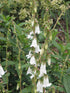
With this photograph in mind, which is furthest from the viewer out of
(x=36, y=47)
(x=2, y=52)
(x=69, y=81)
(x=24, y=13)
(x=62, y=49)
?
(x=24, y=13)

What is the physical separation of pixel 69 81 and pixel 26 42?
756 millimetres

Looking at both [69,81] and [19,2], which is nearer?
[69,81]

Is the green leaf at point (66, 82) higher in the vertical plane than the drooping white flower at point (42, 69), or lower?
lower

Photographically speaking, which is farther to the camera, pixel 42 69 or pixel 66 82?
pixel 66 82

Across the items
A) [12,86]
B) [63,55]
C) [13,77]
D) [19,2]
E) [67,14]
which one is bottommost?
[12,86]

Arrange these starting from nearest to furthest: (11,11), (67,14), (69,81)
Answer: (69,81)
(11,11)
(67,14)

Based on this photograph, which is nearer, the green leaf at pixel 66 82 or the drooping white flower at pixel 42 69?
the drooping white flower at pixel 42 69

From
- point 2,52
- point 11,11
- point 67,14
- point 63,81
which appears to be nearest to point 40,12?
point 67,14

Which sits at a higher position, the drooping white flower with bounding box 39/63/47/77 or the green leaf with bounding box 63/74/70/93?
the drooping white flower with bounding box 39/63/47/77

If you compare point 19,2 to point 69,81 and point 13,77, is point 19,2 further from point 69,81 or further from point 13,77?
point 69,81

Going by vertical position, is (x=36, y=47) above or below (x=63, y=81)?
above

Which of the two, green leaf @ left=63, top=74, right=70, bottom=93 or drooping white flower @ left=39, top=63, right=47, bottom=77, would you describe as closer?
drooping white flower @ left=39, top=63, right=47, bottom=77

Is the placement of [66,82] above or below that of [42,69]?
below

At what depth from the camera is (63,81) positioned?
2.11 metres
